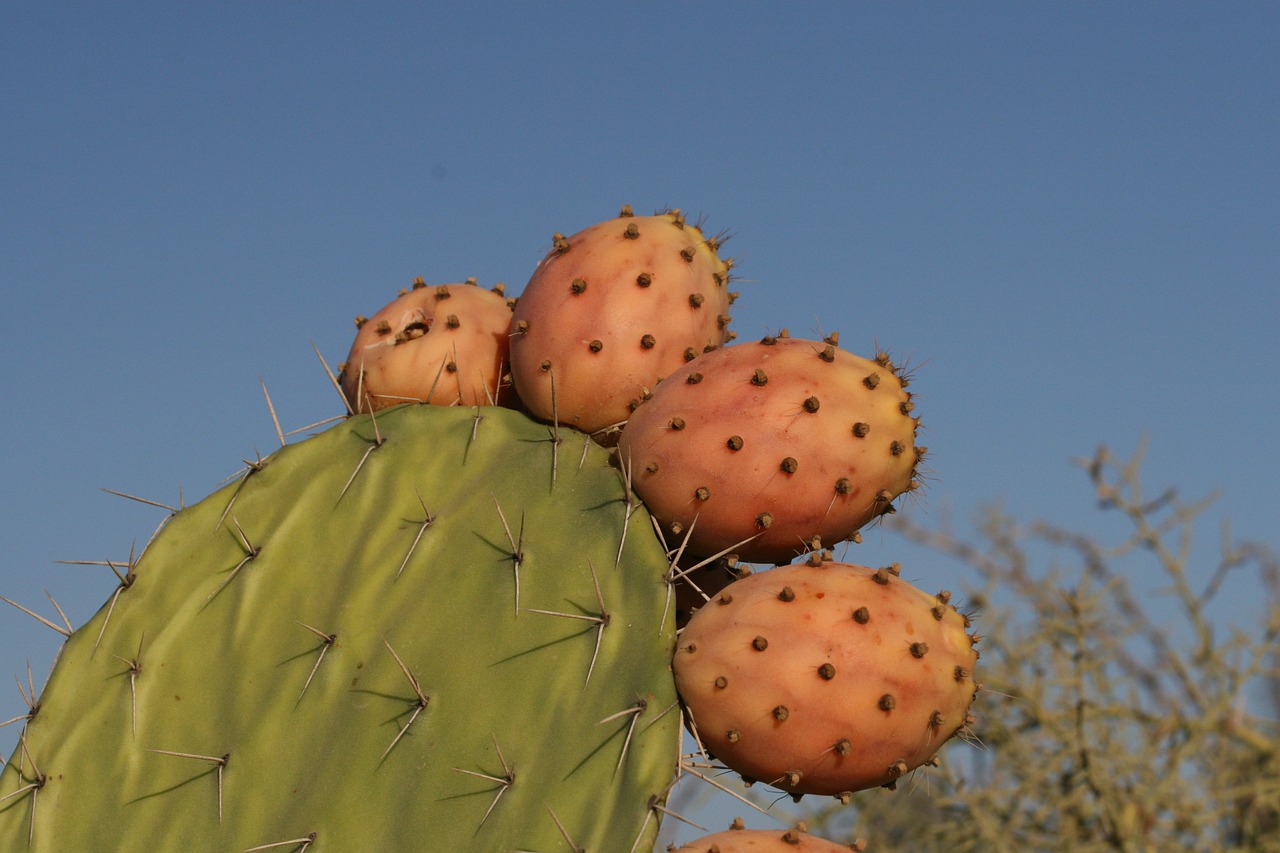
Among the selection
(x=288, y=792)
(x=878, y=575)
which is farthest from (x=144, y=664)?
(x=878, y=575)

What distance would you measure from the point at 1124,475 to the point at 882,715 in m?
3.14

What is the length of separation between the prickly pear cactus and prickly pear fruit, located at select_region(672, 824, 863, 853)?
12 cm

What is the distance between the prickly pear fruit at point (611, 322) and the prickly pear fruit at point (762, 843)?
0.61 metres

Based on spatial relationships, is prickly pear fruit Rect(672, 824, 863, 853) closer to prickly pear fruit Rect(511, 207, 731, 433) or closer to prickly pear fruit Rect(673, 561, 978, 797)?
prickly pear fruit Rect(673, 561, 978, 797)

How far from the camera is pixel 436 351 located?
215cm

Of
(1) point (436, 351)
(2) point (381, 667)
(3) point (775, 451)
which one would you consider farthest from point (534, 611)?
(1) point (436, 351)

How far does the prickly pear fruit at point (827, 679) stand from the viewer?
1555 millimetres

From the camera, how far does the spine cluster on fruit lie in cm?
158

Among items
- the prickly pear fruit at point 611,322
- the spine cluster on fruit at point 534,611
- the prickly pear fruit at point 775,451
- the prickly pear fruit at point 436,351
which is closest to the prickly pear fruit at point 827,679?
the spine cluster on fruit at point 534,611

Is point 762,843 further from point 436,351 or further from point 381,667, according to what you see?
point 436,351

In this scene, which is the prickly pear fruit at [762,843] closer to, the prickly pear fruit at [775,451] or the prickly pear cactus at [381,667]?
the prickly pear cactus at [381,667]

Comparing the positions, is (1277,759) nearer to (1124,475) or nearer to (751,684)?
(1124,475)

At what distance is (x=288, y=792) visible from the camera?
1.77 m

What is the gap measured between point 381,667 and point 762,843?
55 cm
